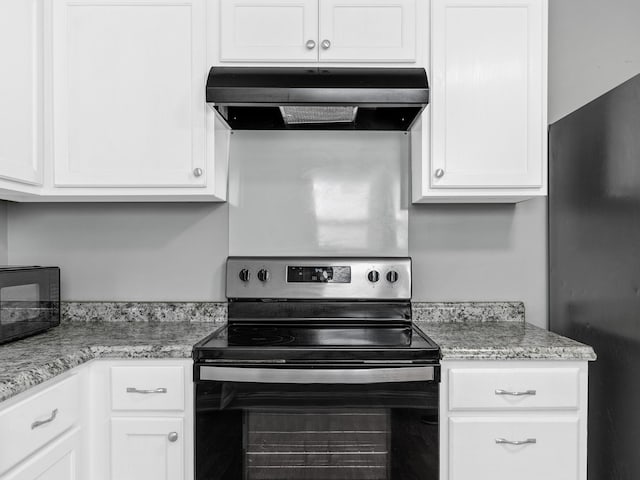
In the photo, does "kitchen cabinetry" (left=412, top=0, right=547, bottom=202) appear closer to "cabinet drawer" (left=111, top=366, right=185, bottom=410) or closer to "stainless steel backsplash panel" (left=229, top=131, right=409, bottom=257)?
"stainless steel backsplash panel" (left=229, top=131, right=409, bottom=257)

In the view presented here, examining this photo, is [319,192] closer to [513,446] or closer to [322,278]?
[322,278]

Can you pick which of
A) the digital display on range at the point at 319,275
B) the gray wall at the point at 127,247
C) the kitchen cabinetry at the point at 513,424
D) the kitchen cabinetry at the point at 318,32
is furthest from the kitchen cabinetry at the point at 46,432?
the kitchen cabinetry at the point at 318,32

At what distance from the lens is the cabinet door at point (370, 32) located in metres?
1.83

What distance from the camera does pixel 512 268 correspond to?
219 centimetres

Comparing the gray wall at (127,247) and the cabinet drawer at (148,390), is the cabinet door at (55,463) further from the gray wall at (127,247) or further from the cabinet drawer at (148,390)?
the gray wall at (127,247)

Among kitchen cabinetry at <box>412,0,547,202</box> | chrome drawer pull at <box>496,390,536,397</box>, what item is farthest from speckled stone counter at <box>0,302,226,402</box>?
kitchen cabinetry at <box>412,0,547,202</box>

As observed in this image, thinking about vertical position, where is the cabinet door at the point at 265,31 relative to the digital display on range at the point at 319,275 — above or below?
above

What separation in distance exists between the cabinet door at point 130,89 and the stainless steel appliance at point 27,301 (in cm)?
37

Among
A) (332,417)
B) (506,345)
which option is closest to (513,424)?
(506,345)

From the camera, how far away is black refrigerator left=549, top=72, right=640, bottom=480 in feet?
5.13

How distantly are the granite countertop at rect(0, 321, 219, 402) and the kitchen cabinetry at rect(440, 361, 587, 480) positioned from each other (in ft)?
2.89

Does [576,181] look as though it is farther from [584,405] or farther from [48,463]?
[48,463]

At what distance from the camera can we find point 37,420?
51.3 inches

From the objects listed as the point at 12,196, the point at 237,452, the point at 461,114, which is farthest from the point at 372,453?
the point at 12,196
